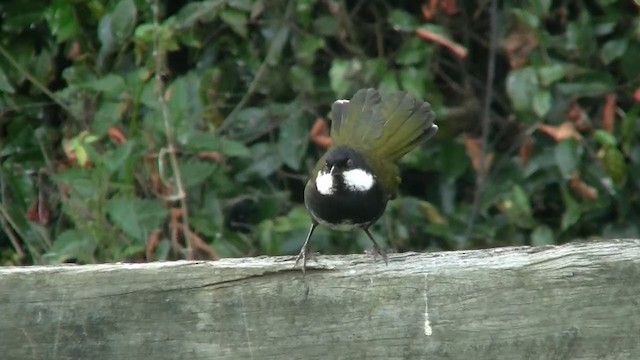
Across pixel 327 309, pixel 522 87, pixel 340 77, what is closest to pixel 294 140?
pixel 340 77

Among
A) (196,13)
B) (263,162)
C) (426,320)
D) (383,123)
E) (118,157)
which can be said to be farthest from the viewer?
(263,162)

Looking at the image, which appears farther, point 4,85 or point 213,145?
point 4,85

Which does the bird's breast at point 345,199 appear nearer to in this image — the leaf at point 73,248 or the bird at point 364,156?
the bird at point 364,156

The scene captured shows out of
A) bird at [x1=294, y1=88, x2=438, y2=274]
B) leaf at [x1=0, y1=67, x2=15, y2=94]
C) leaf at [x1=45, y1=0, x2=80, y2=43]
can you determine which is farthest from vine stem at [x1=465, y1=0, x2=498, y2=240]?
leaf at [x1=0, y1=67, x2=15, y2=94]

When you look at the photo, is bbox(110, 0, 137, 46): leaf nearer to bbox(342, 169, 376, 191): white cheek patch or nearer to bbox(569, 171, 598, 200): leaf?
bbox(342, 169, 376, 191): white cheek patch

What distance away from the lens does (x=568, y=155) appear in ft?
10.4

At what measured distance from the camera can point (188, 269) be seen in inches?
62.6

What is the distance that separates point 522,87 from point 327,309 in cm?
172

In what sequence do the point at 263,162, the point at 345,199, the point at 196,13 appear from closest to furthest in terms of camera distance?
the point at 345,199
the point at 196,13
the point at 263,162

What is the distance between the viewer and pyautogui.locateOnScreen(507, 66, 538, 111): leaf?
316cm

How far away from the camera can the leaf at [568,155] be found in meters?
3.18

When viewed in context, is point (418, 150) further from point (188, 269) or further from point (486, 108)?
point (188, 269)

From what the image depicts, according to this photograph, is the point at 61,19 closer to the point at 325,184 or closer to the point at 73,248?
the point at 73,248

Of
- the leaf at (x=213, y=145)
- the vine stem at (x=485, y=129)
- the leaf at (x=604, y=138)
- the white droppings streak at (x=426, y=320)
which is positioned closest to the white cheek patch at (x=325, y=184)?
the leaf at (x=213, y=145)
